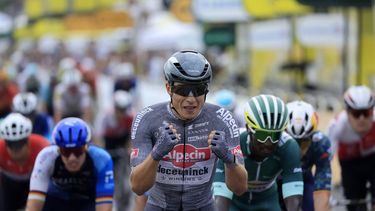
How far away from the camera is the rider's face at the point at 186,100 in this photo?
5.79 m

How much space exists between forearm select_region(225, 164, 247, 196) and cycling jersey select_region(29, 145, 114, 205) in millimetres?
1867

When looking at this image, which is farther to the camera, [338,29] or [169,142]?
[338,29]

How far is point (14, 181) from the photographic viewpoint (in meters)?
9.51

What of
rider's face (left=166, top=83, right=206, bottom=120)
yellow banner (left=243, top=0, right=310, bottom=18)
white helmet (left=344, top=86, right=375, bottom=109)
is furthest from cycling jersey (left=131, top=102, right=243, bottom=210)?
yellow banner (left=243, top=0, right=310, bottom=18)

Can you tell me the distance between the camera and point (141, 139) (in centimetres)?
593

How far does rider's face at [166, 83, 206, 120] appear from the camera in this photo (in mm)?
5785

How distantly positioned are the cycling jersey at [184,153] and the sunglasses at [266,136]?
51cm

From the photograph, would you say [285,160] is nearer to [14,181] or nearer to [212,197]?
[212,197]

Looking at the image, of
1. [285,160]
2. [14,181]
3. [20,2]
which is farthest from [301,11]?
[20,2]

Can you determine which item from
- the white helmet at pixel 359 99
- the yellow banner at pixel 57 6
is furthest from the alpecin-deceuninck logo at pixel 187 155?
the yellow banner at pixel 57 6

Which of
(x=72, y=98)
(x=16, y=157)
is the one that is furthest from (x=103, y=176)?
(x=72, y=98)

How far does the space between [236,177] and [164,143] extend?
556 millimetres

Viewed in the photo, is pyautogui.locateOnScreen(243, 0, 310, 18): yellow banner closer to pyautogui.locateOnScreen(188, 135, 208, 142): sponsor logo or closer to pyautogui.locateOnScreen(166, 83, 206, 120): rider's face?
pyautogui.locateOnScreen(188, 135, 208, 142): sponsor logo

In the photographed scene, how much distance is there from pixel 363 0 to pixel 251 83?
10237 millimetres
